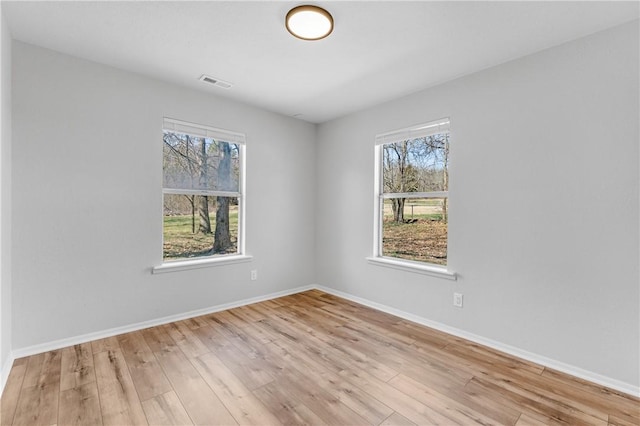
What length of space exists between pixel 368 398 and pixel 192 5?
2835mm

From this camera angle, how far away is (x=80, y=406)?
182cm

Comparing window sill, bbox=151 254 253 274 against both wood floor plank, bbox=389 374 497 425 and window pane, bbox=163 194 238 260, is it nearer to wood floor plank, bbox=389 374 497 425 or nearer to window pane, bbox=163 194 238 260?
window pane, bbox=163 194 238 260

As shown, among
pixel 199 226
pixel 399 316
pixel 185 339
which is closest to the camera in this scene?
pixel 185 339

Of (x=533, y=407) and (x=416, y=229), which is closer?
(x=533, y=407)

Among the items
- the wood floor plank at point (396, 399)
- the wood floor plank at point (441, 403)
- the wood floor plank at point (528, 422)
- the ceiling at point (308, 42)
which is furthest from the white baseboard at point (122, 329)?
the wood floor plank at point (528, 422)

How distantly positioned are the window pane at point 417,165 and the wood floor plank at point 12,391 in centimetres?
367

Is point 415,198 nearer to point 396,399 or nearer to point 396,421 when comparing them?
point 396,399

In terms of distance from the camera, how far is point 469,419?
1.75 metres

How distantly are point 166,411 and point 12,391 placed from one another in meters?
1.12

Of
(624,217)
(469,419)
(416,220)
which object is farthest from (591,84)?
(469,419)

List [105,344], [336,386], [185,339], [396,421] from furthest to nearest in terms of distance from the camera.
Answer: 1. [185,339]
2. [105,344]
3. [336,386]
4. [396,421]

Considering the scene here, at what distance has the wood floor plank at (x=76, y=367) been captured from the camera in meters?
2.07

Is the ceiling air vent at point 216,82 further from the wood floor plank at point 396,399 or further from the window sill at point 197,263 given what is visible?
the wood floor plank at point 396,399

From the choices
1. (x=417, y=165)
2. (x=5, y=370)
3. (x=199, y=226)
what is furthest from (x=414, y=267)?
(x=5, y=370)
